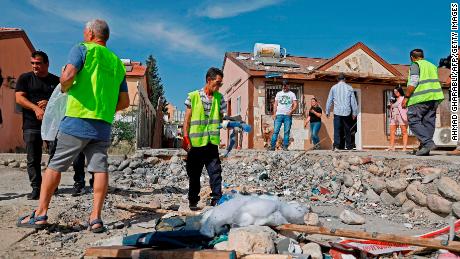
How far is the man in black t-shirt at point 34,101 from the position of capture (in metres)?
4.50

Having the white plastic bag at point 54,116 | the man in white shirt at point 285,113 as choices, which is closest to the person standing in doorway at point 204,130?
the white plastic bag at point 54,116

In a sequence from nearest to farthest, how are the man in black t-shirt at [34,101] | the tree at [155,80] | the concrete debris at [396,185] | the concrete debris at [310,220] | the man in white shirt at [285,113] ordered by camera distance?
the concrete debris at [310,220] → the man in black t-shirt at [34,101] → the concrete debris at [396,185] → the man in white shirt at [285,113] → the tree at [155,80]

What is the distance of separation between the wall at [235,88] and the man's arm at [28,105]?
9.11 m

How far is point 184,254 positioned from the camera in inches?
98.3

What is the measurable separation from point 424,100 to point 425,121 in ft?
1.18

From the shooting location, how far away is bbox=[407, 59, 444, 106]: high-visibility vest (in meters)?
6.31

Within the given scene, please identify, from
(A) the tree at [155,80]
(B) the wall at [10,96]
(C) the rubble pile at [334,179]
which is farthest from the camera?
(A) the tree at [155,80]

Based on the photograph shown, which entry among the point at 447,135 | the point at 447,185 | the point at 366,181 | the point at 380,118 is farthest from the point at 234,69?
the point at 447,185

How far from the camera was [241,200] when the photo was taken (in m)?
3.27

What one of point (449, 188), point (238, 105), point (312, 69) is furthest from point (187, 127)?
point (312, 69)

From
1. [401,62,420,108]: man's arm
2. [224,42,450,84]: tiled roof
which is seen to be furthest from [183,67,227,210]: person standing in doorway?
[224,42,450,84]: tiled roof

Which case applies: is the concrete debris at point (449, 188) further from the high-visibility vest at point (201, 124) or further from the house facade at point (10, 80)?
the house facade at point (10, 80)

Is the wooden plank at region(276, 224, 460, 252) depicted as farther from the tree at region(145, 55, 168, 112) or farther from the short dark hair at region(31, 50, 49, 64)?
the tree at region(145, 55, 168, 112)

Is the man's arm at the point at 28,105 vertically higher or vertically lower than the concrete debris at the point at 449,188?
higher
